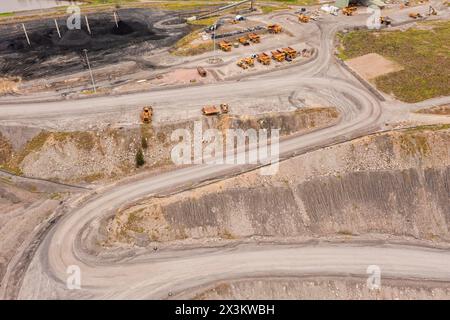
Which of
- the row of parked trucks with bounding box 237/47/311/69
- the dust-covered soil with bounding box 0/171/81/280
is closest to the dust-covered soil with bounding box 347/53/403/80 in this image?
the row of parked trucks with bounding box 237/47/311/69

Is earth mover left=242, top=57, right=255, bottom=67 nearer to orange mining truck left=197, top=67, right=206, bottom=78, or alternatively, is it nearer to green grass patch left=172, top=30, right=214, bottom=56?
orange mining truck left=197, top=67, right=206, bottom=78

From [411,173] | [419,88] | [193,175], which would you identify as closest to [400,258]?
[411,173]

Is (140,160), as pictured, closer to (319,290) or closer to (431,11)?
(319,290)

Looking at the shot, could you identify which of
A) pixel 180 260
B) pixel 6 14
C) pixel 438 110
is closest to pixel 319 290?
pixel 180 260

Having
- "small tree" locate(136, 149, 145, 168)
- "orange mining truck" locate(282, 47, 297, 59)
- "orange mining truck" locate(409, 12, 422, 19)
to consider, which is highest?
"orange mining truck" locate(409, 12, 422, 19)

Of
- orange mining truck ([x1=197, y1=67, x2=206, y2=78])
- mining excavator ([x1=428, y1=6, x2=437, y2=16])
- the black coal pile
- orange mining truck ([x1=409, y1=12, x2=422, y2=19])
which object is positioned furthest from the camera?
mining excavator ([x1=428, y1=6, x2=437, y2=16])
